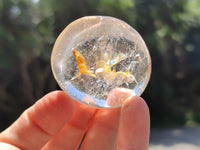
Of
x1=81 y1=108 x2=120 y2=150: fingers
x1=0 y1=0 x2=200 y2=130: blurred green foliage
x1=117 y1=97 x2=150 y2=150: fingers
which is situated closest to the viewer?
x1=117 y1=97 x2=150 y2=150: fingers

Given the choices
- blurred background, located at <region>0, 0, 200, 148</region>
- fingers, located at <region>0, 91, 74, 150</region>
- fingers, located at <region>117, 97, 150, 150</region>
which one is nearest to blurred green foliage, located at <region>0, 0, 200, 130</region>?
blurred background, located at <region>0, 0, 200, 148</region>

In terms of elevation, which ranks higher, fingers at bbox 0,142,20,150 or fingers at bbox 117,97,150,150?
fingers at bbox 117,97,150,150

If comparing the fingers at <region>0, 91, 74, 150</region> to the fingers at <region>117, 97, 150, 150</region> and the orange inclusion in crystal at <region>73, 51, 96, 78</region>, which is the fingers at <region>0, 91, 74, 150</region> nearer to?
the orange inclusion in crystal at <region>73, 51, 96, 78</region>

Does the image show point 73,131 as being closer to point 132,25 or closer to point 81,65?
point 81,65

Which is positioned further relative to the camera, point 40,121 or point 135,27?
point 135,27

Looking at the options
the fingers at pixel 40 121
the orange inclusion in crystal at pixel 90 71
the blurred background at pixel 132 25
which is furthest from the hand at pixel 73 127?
the blurred background at pixel 132 25

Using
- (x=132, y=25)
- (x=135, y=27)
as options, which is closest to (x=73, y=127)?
(x=132, y=25)
